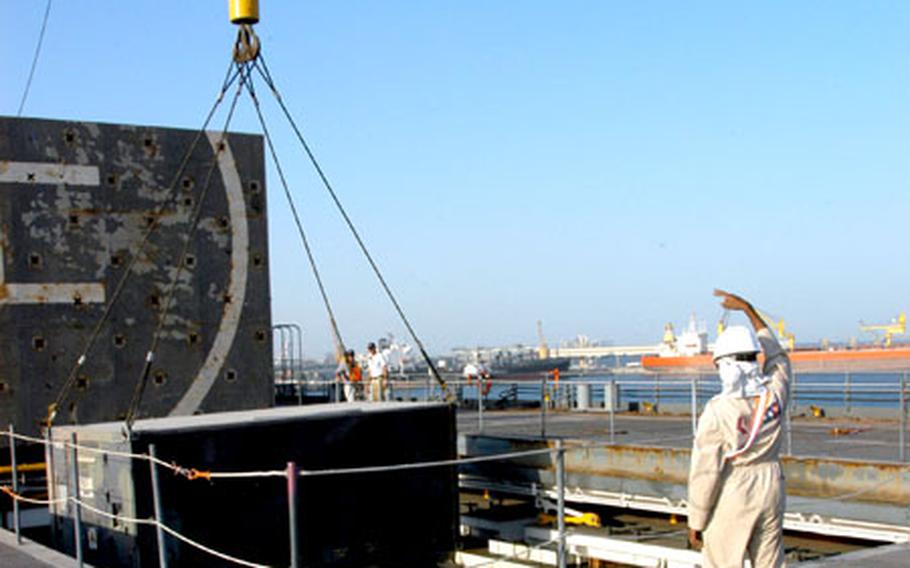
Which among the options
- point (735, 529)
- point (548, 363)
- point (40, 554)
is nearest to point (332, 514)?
point (40, 554)

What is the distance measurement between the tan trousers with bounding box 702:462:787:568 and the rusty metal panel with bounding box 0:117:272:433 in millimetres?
11842

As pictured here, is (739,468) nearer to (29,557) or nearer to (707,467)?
(707,467)

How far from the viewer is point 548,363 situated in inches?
5143

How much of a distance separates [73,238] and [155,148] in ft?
6.85

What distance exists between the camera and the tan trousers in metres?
5.49

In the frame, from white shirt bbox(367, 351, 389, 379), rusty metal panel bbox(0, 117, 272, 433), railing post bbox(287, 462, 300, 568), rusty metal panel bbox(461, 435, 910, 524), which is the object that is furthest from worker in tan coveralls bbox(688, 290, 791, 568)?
white shirt bbox(367, 351, 389, 379)

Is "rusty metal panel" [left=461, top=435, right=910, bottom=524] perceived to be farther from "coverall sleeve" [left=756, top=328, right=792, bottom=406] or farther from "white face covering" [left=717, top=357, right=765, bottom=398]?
"white face covering" [left=717, top=357, right=765, bottom=398]

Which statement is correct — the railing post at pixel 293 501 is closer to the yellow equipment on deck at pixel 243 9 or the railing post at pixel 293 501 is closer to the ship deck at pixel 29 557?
the ship deck at pixel 29 557

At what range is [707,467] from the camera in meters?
5.46

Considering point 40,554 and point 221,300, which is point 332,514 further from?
point 221,300

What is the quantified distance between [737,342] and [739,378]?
0.65 feet

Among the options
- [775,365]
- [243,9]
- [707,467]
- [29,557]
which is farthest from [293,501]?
[243,9]

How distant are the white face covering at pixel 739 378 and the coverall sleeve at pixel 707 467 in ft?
0.55

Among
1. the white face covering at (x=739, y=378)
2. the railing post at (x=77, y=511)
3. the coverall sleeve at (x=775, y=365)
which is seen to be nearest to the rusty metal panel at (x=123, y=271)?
the railing post at (x=77, y=511)
